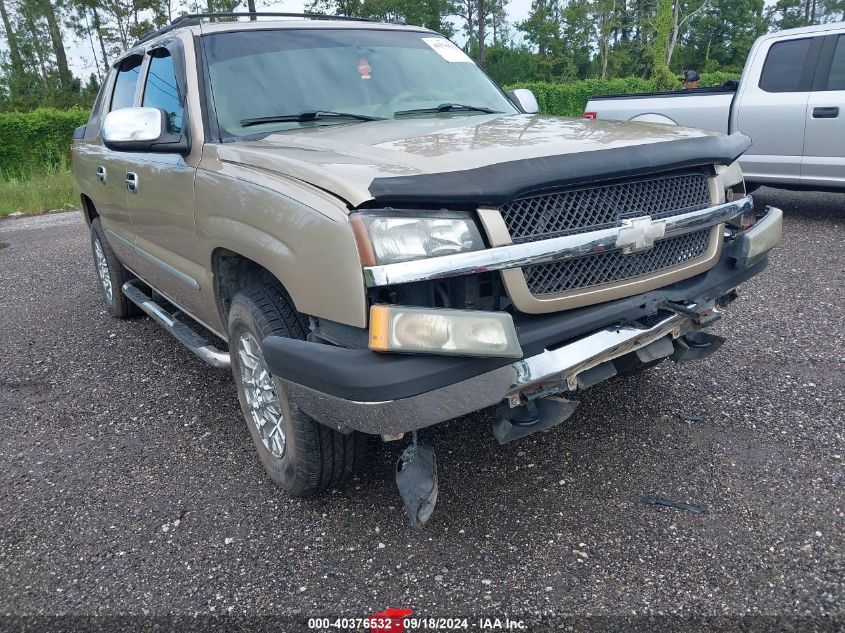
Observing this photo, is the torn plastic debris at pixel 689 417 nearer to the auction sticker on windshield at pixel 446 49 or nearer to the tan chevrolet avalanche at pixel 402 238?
the tan chevrolet avalanche at pixel 402 238

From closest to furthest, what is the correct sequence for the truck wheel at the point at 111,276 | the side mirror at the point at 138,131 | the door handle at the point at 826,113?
the side mirror at the point at 138,131 → the truck wheel at the point at 111,276 → the door handle at the point at 826,113

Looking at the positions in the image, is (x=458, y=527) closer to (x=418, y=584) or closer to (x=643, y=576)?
(x=418, y=584)

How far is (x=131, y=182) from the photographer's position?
13.0ft

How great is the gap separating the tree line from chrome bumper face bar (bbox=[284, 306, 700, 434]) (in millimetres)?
28171

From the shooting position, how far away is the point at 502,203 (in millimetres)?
2131

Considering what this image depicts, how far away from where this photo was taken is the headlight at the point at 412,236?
2043 millimetres

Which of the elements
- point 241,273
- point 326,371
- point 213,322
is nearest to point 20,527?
point 213,322

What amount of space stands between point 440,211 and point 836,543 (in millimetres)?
1776

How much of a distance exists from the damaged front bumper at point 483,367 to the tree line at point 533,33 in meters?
27.8

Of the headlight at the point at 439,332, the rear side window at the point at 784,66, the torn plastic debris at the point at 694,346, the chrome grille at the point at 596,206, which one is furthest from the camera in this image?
the rear side window at the point at 784,66

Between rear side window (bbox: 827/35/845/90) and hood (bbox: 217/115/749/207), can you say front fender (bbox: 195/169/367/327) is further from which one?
rear side window (bbox: 827/35/845/90)

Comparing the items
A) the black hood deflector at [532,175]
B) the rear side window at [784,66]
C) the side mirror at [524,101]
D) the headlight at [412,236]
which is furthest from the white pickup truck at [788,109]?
the headlight at [412,236]

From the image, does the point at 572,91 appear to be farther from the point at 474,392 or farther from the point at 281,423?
the point at 474,392

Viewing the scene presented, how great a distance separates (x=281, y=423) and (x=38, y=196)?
13.3 m
